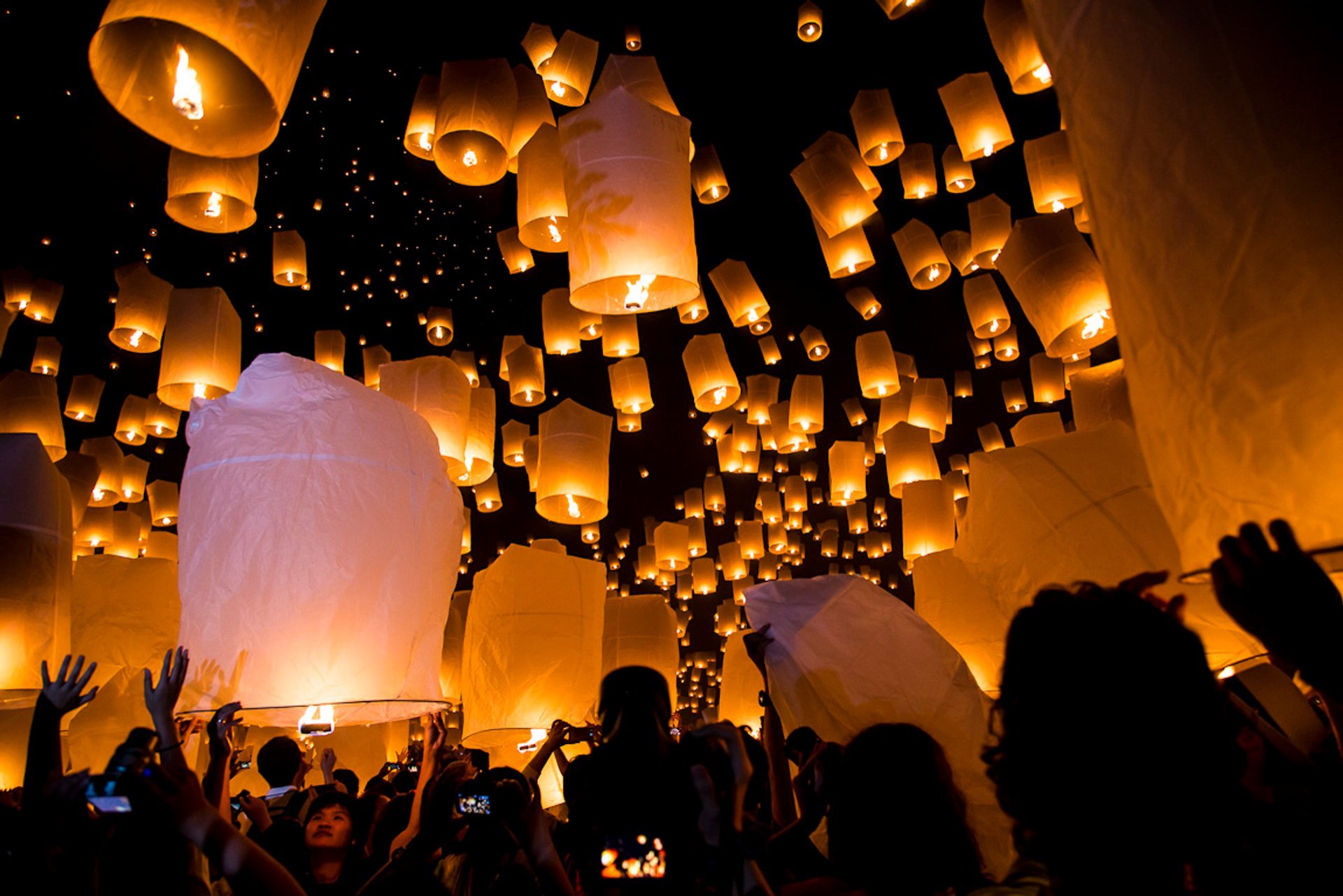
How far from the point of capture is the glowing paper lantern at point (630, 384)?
238 inches

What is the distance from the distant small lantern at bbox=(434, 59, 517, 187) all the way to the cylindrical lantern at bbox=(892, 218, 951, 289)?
3.04m

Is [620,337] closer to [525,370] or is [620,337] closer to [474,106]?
[525,370]

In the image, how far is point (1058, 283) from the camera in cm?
372

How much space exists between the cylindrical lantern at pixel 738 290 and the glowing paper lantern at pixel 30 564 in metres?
3.90

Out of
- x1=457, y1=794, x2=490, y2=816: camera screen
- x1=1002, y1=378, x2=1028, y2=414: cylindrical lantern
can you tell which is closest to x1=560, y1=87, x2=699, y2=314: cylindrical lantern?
x1=457, y1=794, x2=490, y2=816: camera screen

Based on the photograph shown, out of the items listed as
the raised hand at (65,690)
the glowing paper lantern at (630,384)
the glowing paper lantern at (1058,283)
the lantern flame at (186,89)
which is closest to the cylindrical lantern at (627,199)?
the lantern flame at (186,89)

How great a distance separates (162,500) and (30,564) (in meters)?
6.76

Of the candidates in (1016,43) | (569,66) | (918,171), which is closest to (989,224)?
(918,171)

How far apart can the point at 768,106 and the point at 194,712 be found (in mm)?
5513

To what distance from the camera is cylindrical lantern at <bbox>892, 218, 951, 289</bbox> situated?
5.68 m

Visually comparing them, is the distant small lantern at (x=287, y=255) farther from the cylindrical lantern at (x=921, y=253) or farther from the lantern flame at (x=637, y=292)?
the cylindrical lantern at (x=921, y=253)

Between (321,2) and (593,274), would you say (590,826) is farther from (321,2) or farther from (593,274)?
(321,2)

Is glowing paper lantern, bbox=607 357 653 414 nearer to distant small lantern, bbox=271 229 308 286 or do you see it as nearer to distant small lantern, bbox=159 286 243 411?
distant small lantern, bbox=271 229 308 286

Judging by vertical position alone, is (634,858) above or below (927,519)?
below
